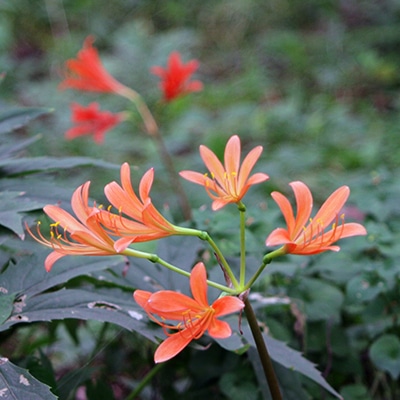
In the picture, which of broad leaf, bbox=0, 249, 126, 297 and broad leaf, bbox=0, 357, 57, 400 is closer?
broad leaf, bbox=0, 357, 57, 400

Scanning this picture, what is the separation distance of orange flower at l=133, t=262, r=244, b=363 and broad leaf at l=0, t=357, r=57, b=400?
174 millimetres

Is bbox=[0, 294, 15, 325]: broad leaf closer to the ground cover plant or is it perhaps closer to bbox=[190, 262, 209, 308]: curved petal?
the ground cover plant

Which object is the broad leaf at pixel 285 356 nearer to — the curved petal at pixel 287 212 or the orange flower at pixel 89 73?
the curved petal at pixel 287 212

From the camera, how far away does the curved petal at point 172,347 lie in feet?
2.65

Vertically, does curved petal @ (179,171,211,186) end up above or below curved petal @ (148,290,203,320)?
above

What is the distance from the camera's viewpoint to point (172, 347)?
2.69ft

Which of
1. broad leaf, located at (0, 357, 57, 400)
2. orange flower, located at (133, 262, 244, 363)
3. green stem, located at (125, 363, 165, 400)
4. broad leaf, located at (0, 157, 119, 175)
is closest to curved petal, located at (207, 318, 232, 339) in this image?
orange flower, located at (133, 262, 244, 363)

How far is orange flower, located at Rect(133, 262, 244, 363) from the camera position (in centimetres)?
81

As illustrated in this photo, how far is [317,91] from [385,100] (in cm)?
57

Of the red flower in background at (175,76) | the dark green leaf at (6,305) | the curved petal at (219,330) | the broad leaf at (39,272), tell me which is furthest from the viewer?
the red flower in background at (175,76)

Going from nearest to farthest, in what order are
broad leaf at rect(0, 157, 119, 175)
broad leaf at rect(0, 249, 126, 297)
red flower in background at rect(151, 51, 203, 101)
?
1. broad leaf at rect(0, 249, 126, 297)
2. broad leaf at rect(0, 157, 119, 175)
3. red flower in background at rect(151, 51, 203, 101)

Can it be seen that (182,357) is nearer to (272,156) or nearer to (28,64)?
(272,156)

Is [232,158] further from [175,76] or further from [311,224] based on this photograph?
[175,76]

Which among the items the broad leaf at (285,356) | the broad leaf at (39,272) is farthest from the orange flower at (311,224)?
the broad leaf at (39,272)
